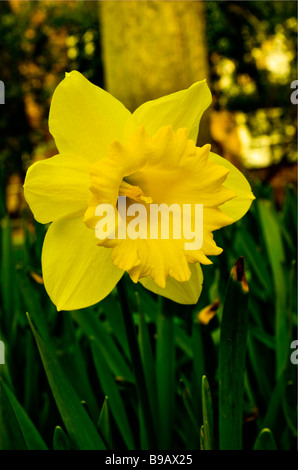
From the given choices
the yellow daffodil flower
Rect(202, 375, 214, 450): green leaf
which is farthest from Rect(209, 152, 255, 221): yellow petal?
Rect(202, 375, 214, 450): green leaf

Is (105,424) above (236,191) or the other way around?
the other way around

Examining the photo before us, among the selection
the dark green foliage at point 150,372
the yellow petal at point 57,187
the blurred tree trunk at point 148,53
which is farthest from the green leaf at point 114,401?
the blurred tree trunk at point 148,53

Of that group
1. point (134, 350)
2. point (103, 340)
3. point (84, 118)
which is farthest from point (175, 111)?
point (103, 340)

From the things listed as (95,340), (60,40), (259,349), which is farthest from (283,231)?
(60,40)

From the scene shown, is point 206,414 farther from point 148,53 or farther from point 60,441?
point 148,53

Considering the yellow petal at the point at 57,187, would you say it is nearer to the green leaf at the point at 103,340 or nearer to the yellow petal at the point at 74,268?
the yellow petal at the point at 74,268

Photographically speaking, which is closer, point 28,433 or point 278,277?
point 28,433

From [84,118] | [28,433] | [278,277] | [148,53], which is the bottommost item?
[28,433]
